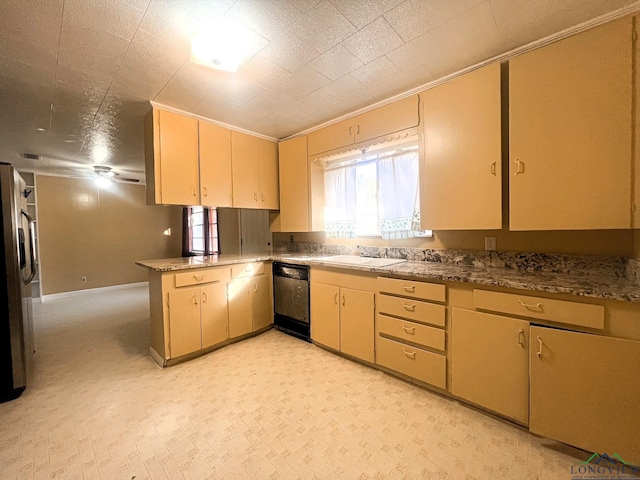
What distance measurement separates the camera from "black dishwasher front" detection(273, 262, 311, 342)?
277 cm

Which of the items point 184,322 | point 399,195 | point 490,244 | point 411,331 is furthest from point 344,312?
point 184,322

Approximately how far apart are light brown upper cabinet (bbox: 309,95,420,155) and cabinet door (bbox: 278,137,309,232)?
223 millimetres

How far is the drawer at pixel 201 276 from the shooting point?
237cm

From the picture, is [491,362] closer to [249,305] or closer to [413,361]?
[413,361]

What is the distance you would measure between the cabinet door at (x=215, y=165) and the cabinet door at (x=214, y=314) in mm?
935

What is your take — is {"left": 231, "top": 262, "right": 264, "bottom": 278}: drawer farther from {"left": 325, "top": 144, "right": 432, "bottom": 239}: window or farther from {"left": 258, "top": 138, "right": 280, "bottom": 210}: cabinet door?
{"left": 325, "top": 144, "right": 432, "bottom": 239}: window

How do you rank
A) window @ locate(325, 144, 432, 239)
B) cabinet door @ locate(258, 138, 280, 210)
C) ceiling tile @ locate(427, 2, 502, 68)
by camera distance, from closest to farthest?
ceiling tile @ locate(427, 2, 502, 68)
window @ locate(325, 144, 432, 239)
cabinet door @ locate(258, 138, 280, 210)

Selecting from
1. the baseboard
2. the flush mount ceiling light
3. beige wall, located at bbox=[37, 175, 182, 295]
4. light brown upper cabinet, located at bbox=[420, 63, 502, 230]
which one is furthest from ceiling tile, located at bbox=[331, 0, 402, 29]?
the baseboard

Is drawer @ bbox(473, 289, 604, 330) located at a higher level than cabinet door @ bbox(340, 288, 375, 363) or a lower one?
higher

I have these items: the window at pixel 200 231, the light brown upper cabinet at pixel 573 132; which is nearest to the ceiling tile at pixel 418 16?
the light brown upper cabinet at pixel 573 132

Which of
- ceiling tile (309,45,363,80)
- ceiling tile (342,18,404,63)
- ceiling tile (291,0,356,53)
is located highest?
ceiling tile (309,45,363,80)

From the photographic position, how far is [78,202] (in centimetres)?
510

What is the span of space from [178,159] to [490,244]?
2.95 metres

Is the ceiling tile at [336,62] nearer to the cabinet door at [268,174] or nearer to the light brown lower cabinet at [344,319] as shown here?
the cabinet door at [268,174]
